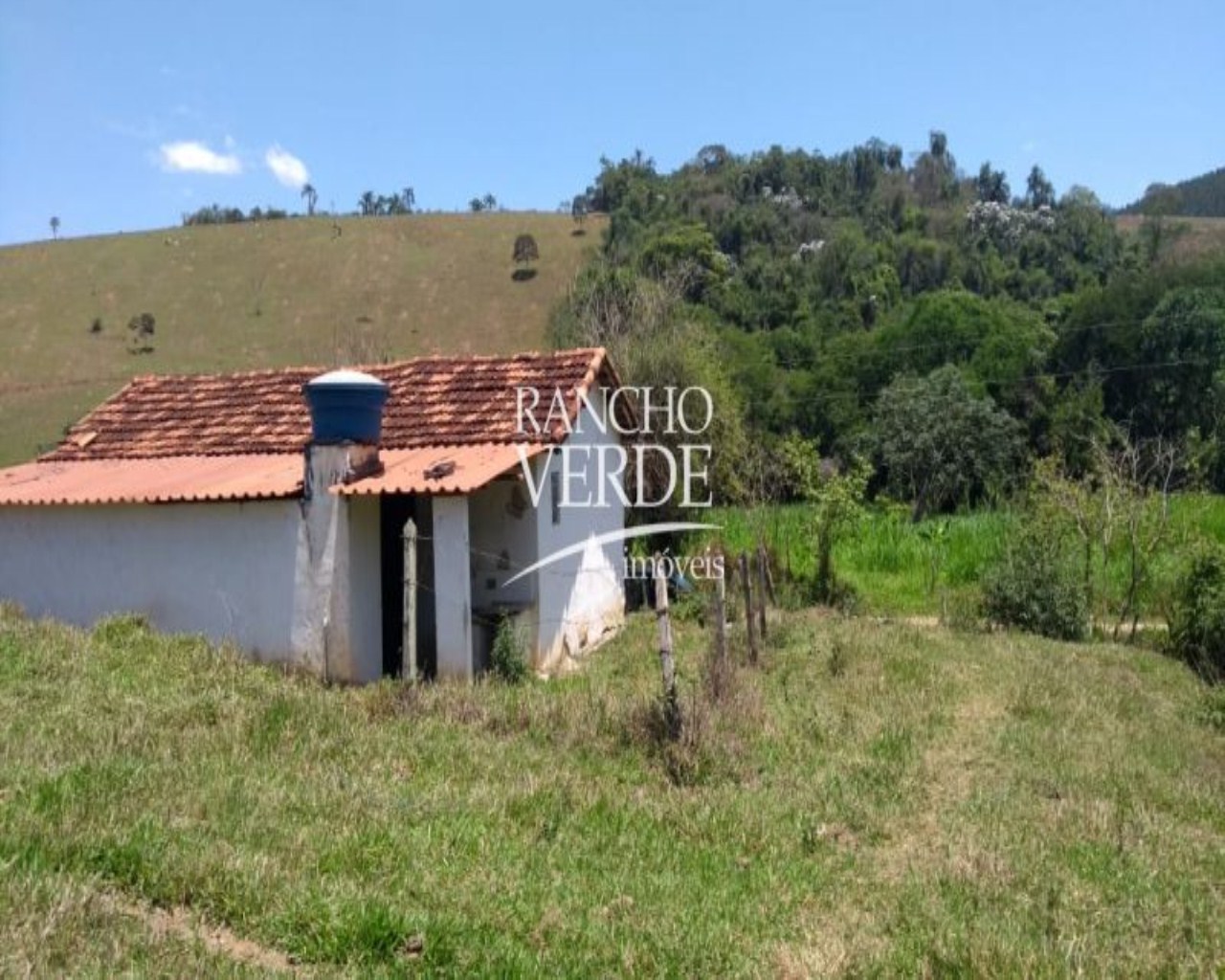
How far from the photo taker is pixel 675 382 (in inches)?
783

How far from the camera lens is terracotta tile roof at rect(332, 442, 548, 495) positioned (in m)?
11.2

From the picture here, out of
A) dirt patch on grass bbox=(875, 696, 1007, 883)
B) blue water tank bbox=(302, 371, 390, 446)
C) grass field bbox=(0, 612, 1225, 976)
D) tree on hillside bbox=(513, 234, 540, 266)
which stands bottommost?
A: dirt patch on grass bbox=(875, 696, 1007, 883)

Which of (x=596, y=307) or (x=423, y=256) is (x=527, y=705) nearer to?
(x=596, y=307)

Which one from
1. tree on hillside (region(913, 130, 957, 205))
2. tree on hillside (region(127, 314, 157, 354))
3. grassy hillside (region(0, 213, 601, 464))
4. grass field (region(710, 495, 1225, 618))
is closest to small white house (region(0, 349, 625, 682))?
grass field (region(710, 495, 1225, 618))

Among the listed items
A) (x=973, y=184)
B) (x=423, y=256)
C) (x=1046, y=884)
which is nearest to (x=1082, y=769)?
(x=1046, y=884)

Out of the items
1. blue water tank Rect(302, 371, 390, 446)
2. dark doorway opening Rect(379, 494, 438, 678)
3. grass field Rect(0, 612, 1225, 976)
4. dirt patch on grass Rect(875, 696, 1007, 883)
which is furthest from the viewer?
dark doorway opening Rect(379, 494, 438, 678)

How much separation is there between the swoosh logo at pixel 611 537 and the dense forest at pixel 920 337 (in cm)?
173

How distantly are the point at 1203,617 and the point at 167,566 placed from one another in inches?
548

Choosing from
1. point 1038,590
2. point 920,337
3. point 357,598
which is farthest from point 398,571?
point 920,337

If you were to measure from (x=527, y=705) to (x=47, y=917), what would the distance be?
506cm

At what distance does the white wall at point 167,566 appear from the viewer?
11922 millimetres

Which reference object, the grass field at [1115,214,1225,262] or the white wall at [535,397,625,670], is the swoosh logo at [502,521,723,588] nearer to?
the white wall at [535,397,625,670]

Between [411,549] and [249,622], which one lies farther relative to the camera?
[249,622]

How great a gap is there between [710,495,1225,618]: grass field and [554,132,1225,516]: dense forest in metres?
0.99
